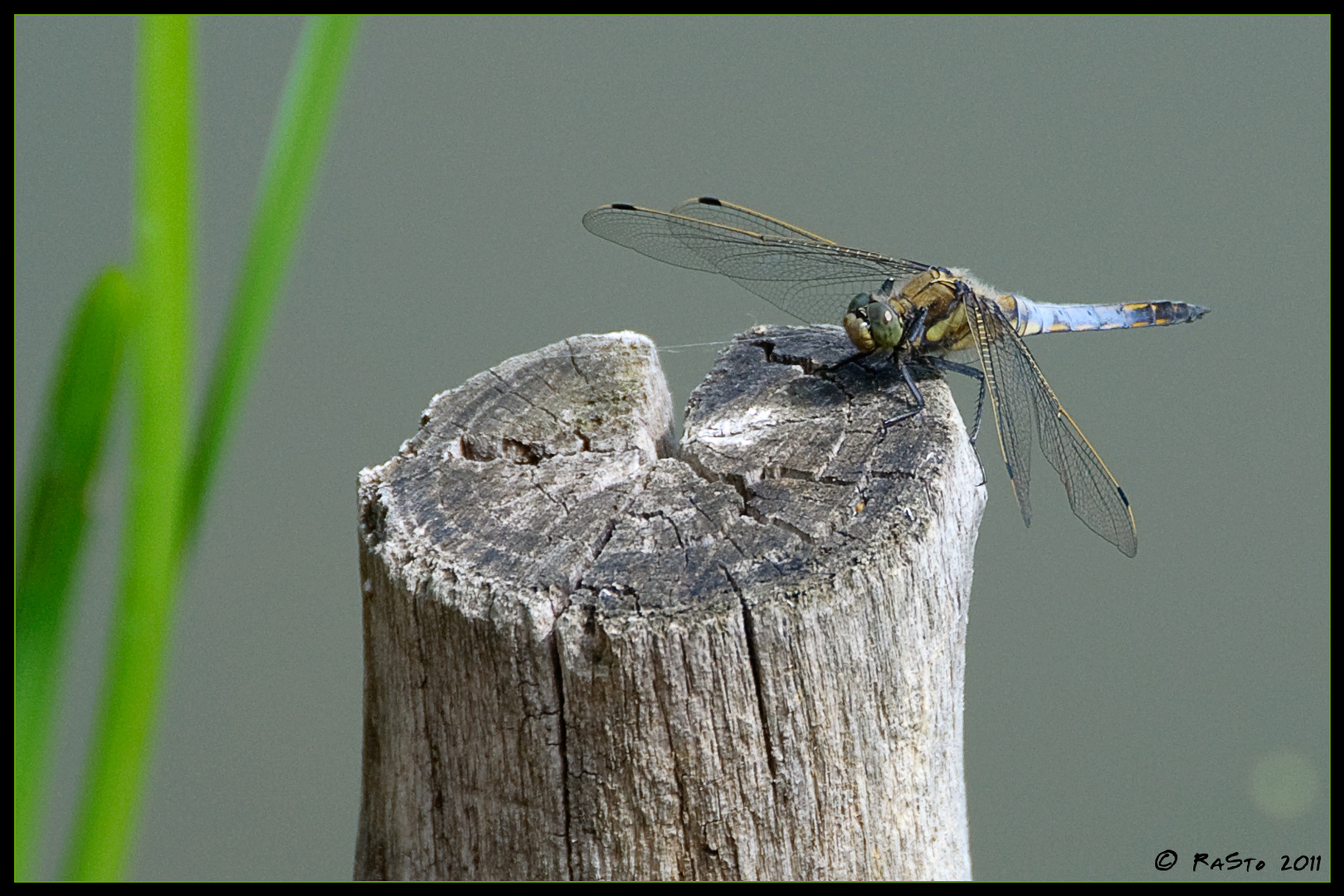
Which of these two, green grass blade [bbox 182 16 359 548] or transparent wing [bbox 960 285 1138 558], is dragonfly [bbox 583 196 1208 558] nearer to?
transparent wing [bbox 960 285 1138 558]

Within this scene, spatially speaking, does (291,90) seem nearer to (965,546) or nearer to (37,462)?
(37,462)

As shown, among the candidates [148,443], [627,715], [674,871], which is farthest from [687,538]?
[148,443]

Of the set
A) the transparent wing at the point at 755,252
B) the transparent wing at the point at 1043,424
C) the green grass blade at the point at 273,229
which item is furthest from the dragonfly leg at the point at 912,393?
the green grass blade at the point at 273,229

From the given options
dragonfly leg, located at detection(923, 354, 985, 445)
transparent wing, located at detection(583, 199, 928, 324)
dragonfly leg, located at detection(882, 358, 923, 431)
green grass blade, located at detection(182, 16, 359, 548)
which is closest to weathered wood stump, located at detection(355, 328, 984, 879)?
dragonfly leg, located at detection(882, 358, 923, 431)

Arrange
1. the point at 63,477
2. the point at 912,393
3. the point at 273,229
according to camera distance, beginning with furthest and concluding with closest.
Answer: the point at 912,393, the point at 273,229, the point at 63,477

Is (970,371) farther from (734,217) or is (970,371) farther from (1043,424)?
(734,217)

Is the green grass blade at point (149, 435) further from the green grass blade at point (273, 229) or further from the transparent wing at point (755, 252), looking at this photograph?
the transparent wing at point (755, 252)

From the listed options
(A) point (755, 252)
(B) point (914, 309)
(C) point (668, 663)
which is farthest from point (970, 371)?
(C) point (668, 663)
